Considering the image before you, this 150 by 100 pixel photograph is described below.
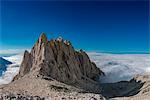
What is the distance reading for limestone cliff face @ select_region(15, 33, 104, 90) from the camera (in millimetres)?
112125

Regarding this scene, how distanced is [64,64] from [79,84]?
10.4m

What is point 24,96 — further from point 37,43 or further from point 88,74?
point 88,74

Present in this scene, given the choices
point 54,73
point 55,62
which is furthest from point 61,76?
point 55,62

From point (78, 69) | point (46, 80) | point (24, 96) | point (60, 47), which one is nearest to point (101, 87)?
point (78, 69)

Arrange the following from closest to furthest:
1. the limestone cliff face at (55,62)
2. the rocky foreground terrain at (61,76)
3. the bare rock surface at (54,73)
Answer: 1. the bare rock surface at (54,73)
2. the rocky foreground terrain at (61,76)
3. the limestone cliff face at (55,62)

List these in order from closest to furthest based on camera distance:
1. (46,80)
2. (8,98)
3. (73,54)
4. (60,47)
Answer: (8,98), (46,80), (60,47), (73,54)

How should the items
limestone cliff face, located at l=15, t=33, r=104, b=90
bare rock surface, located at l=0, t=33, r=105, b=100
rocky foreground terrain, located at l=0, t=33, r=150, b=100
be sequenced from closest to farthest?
bare rock surface, located at l=0, t=33, r=105, b=100, rocky foreground terrain, located at l=0, t=33, r=150, b=100, limestone cliff face, located at l=15, t=33, r=104, b=90

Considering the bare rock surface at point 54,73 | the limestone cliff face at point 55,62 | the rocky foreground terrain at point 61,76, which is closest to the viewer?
the bare rock surface at point 54,73

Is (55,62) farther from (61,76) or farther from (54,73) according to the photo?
(54,73)

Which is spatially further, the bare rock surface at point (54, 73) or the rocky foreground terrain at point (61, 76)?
Answer: the rocky foreground terrain at point (61, 76)

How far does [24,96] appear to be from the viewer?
71.5m

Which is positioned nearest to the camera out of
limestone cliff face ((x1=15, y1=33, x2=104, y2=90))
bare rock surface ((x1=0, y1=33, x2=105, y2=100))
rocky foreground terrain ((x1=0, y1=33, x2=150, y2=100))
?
bare rock surface ((x1=0, y1=33, x2=105, y2=100))

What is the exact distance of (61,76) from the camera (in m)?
117

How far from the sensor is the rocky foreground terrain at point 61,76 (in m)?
87.9
